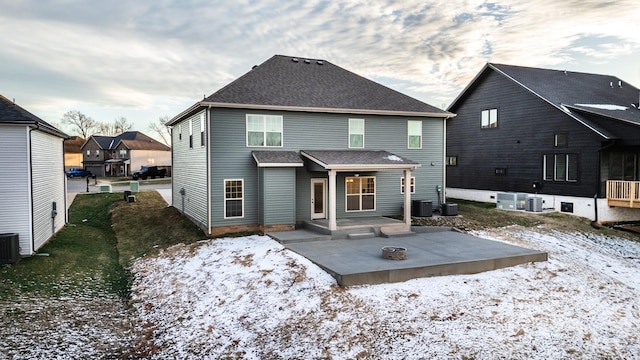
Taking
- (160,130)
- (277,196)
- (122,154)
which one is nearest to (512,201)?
(277,196)

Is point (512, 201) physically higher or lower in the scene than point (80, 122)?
lower

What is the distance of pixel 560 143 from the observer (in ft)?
67.4

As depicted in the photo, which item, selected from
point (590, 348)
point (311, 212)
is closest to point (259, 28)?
point (311, 212)

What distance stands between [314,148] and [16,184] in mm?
10399

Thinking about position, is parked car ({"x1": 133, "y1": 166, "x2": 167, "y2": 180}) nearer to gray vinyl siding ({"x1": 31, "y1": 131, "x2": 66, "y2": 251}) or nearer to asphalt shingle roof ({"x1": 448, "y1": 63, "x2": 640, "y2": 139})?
gray vinyl siding ({"x1": 31, "y1": 131, "x2": 66, "y2": 251})

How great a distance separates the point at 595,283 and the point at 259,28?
18.1m

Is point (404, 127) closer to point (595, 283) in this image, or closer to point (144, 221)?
point (595, 283)

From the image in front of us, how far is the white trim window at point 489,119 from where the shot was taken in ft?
79.9

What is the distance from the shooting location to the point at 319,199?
672 inches

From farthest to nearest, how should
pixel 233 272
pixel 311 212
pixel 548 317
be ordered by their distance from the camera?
pixel 311 212 < pixel 233 272 < pixel 548 317

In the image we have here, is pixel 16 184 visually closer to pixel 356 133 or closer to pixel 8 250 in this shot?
pixel 8 250

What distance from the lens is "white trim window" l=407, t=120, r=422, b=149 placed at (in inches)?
741

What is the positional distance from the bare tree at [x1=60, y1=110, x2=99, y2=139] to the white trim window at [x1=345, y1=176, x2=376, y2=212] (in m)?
83.7

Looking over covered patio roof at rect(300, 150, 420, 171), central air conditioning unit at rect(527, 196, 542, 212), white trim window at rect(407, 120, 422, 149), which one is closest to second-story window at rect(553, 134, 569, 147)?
central air conditioning unit at rect(527, 196, 542, 212)
